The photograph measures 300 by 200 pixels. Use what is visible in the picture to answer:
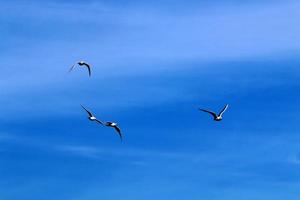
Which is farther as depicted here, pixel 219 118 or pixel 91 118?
pixel 219 118

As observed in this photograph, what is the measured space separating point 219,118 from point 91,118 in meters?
36.8

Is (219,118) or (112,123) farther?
Answer: (219,118)

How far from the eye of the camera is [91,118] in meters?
159

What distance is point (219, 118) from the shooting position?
178000 millimetres

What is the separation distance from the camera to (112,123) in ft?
542

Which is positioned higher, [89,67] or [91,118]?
[89,67]

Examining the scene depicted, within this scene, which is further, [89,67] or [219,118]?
[219,118]

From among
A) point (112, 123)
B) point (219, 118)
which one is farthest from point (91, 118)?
point (219, 118)

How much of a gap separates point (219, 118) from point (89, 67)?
3697 centimetres

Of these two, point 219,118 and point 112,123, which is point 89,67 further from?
point 219,118

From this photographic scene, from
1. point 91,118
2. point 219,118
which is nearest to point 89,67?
point 91,118

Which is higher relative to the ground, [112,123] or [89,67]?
[89,67]

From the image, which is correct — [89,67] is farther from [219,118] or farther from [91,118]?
[219,118]

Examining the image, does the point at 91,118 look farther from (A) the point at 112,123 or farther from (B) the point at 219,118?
(B) the point at 219,118
